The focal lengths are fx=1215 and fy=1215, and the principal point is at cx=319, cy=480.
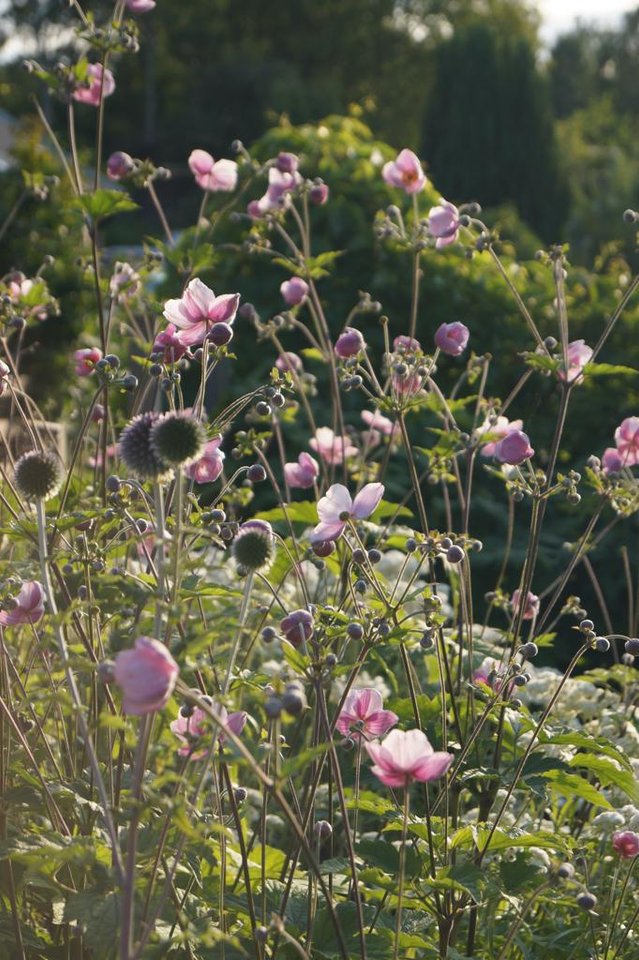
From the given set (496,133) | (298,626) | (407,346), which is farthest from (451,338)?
(496,133)

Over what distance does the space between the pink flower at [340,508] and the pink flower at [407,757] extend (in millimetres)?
434

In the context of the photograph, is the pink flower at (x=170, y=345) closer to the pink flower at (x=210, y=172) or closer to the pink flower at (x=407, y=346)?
the pink flower at (x=407, y=346)

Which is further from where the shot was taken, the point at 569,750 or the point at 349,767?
the point at 349,767

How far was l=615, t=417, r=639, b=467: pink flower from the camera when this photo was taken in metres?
2.39

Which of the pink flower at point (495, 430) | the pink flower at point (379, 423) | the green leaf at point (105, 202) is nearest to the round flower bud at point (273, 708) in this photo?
the pink flower at point (495, 430)

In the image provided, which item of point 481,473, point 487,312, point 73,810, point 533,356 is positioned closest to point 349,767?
point 73,810

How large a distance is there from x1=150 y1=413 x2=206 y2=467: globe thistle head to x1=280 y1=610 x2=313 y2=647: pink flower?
1.06ft

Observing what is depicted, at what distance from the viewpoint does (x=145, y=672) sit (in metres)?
1.25

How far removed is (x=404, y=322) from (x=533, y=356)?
11.6 feet

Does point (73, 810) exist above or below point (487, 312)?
below

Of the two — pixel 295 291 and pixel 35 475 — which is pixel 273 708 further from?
pixel 295 291

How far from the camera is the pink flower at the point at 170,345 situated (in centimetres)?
206

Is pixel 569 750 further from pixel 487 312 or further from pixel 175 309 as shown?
pixel 487 312

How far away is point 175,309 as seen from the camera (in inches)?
77.2
